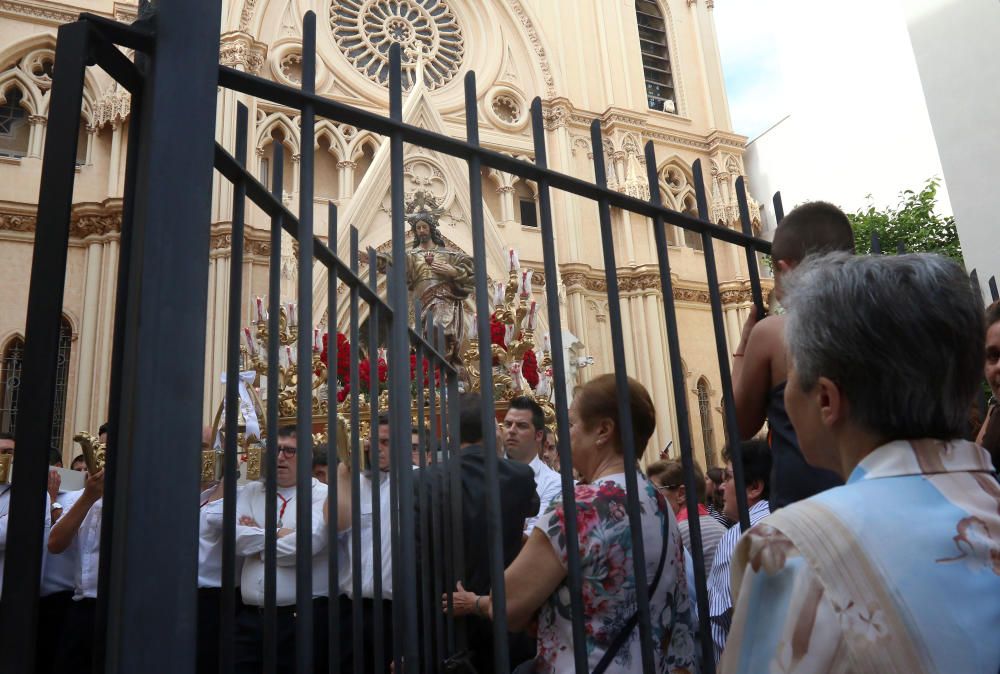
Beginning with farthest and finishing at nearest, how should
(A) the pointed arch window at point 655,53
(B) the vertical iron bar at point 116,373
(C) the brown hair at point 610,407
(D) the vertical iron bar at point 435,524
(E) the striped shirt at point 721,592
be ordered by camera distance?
(A) the pointed arch window at point 655,53 → (D) the vertical iron bar at point 435,524 → (E) the striped shirt at point 721,592 → (C) the brown hair at point 610,407 → (B) the vertical iron bar at point 116,373

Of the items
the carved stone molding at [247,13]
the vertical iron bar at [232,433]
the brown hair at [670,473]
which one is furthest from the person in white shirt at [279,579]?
the carved stone molding at [247,13]

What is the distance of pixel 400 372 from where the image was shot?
1.83 metres

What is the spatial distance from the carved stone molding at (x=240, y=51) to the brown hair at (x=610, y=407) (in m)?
15.1

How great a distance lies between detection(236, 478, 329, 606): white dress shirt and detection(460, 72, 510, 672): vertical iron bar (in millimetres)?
1540

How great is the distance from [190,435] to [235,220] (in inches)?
21.3

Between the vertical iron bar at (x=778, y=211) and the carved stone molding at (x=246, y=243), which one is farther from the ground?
the carved stone molding at (x=246, y=243)

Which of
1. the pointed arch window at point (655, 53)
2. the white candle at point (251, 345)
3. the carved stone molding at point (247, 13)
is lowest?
the white candle at point (251, 345)

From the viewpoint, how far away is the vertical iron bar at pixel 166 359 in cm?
99

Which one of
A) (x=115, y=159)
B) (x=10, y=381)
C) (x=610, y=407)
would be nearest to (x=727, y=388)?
(x=610, y=407)

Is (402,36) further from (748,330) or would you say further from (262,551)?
(748,330)

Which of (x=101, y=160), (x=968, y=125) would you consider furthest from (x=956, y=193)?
(x=101, y=160)

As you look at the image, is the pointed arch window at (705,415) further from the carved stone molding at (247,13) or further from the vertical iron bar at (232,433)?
the vertical iron bar at (232,433)

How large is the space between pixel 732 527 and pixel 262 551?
1.99 m

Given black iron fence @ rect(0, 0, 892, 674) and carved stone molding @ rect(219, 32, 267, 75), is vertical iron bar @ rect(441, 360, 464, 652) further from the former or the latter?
carved stone molding @ rect(219, 32, 267, 75)
